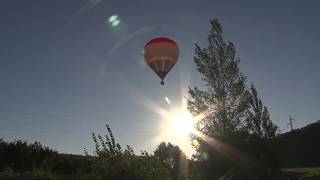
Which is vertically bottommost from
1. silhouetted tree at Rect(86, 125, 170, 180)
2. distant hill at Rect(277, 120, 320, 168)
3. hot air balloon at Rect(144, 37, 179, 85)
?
silhouetted tree at Rect(86, 125, 170, 180)

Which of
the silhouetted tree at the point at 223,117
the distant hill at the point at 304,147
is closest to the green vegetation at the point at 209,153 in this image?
the silhouetted tree at the point at 223,117

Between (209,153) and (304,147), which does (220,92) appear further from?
(304,147)

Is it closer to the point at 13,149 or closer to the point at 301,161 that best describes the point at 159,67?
the point at 13,149

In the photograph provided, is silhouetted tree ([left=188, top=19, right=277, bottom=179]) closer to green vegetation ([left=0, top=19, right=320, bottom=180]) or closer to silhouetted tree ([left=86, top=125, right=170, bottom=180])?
green vegetation ([left=0, top=19, right=320, bottom=180])

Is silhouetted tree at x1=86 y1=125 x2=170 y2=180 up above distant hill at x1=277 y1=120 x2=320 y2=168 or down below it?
below

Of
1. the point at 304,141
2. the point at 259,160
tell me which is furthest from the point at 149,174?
the point at 304,141

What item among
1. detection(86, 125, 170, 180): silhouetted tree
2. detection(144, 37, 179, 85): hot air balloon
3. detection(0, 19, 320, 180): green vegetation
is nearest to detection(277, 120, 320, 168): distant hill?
detection(0, 19, 320, 180): green vegetation

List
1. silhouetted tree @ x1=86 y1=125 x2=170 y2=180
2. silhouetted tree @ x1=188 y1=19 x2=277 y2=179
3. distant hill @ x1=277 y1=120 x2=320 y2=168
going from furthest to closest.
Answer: distant hill @ x1=277 y1=120 x2=320 y2=168 → silhouetted tree @ x1=188 y1=19 x2=277 y2=179 → silhouetted tree @ x1=86 y1=125 x2=170 y2=180
